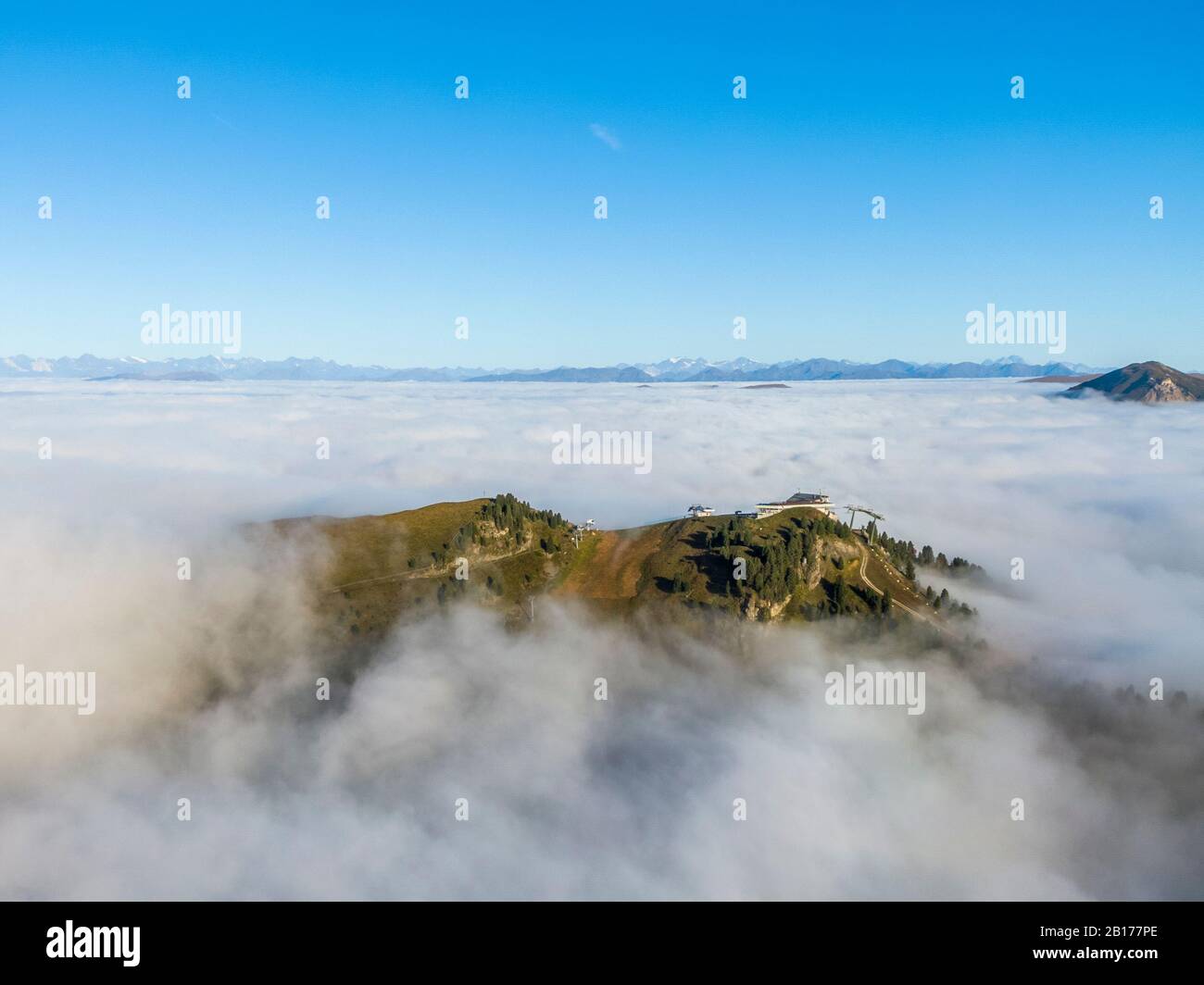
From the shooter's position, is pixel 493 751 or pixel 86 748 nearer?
pixel 493 751

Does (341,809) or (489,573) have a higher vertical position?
(489,573)

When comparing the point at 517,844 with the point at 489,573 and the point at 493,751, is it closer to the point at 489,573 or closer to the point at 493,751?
the point at 493,751

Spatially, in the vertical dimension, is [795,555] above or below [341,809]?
above

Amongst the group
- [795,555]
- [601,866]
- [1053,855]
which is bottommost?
[1053,855]

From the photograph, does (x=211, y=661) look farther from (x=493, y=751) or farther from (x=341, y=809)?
(x=493, y=751)

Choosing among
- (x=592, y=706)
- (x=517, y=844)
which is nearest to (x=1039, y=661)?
(x=592, y=706)
